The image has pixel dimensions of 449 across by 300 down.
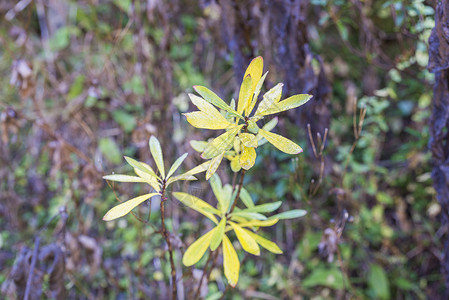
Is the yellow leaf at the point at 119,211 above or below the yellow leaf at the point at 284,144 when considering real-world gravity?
below

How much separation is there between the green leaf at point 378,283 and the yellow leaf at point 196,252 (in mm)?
1176

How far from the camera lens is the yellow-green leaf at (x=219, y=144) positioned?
0.67 metres

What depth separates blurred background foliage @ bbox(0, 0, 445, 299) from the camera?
1.35 meters

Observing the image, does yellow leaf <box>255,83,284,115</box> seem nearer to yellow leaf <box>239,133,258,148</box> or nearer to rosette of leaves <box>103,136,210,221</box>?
yellow leaf <box>239,133,258,148</box>

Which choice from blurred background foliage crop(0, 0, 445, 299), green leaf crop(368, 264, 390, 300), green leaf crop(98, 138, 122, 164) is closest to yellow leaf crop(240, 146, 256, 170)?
blurred background foliage crop(0, 0, 445, 299)

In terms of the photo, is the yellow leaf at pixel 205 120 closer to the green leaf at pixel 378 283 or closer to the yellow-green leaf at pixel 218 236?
the yellow-green leaf at pixel 218 236

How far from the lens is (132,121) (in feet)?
6.82

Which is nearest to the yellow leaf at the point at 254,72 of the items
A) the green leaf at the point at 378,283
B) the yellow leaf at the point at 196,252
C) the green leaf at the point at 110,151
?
the yellow leaf at the point at 196,252

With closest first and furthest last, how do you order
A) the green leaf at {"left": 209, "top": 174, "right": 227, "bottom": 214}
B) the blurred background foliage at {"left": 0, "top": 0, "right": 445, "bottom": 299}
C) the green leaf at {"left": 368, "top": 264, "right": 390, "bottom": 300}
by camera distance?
the green leaf at {"left": 209, "top": 174, "right": 227, "bottom": 214} → the blurred background foliage at {"left": 0, "top": 0, "right": 445, "bottom": 299} → the green leaf at {"left": 368, "top": 264, "right": 390, "bottom": 300}

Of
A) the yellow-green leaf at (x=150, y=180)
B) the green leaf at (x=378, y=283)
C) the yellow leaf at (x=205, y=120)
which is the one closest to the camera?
the yellow leaf at (x=205, y=120)

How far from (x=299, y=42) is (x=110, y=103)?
1.18 metres

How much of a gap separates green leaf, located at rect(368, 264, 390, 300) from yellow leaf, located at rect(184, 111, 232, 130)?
1.39 meters

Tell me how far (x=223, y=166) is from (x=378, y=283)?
3.39 feet

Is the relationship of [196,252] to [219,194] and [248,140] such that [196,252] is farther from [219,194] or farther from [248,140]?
[248,140]
